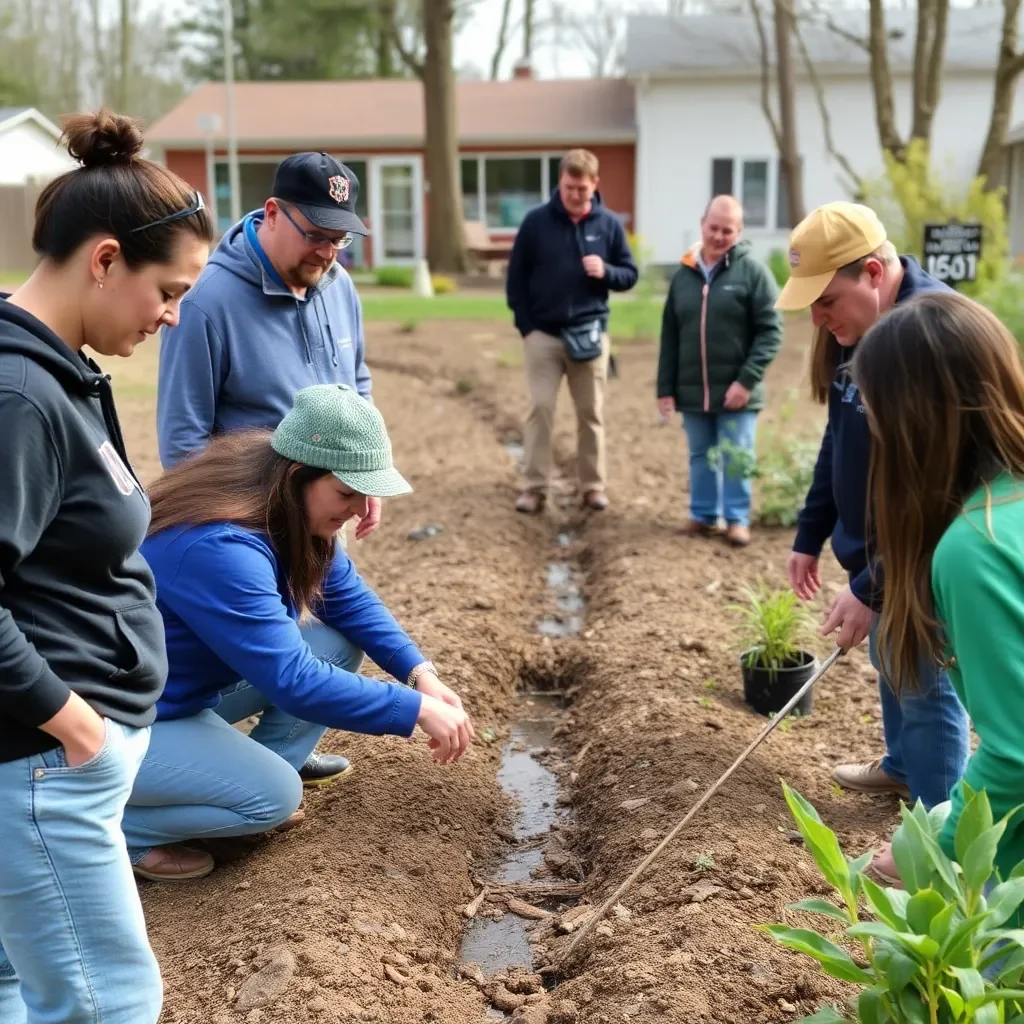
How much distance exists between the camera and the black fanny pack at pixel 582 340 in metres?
7.94

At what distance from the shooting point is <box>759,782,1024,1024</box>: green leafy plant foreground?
2.01 m

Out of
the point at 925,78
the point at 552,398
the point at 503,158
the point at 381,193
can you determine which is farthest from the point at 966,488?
the point at 381,193

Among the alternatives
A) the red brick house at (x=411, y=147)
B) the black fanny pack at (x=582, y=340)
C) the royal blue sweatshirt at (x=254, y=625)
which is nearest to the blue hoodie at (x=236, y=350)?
the royal blue sweatshirt at (x=254, y=625)

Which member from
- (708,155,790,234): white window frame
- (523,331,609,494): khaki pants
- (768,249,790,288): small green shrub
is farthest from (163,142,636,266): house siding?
(523,331,609,494): khaki pants

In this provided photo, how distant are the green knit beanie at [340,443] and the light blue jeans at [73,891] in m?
1.05

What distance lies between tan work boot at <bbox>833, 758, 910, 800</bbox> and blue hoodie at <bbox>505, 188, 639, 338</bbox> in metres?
4.33

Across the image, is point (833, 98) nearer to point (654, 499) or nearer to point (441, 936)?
point (654, 499)

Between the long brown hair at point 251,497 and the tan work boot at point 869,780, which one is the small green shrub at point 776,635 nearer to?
the tan work boot at point 869,780

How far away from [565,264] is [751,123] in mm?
20211

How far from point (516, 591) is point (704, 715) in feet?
6.91

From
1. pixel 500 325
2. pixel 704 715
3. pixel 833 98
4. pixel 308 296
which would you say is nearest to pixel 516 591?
pixel 704 715

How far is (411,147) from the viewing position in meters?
29.6

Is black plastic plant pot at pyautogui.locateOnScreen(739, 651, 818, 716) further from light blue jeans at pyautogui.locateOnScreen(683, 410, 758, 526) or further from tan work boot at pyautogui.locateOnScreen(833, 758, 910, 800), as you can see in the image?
light blue jeans at pyautogui.locateOnScreen(683, 410, 758, 526)

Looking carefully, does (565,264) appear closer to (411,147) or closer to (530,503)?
(530,503)
